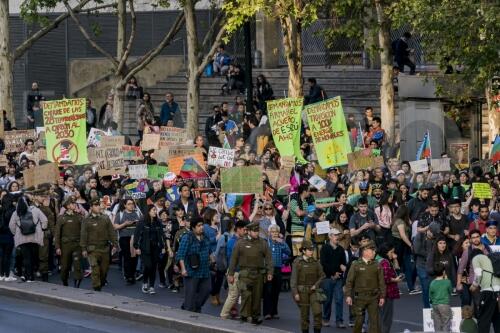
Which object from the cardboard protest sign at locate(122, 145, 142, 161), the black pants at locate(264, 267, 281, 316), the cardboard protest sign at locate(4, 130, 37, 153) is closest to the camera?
the black pants at locate(264, 267, 281, 316)

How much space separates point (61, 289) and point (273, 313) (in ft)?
13.2

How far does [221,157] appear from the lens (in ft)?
96.9

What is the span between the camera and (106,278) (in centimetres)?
2709

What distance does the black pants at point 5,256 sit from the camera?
26.5 meters

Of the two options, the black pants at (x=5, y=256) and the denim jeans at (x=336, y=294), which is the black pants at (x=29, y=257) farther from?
the denim jeans at (x=336, y=294)

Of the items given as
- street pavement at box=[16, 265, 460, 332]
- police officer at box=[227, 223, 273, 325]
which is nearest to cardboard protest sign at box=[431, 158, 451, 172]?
street pavement at box=[16, 265, 460, 332]

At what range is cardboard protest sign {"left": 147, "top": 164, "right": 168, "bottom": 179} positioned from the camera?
96.5 ft

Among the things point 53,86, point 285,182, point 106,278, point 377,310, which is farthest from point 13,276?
point 53,86

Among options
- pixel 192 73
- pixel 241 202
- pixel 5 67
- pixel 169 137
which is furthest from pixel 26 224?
pixel 5 67

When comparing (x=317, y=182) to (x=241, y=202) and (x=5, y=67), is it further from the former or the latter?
(x=5, y=67)

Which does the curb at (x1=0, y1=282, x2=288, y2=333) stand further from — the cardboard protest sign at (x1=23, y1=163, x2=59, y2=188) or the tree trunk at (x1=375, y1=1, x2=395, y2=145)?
the tree trunk at (x1=375, y1=1, x2=395, y2=145)

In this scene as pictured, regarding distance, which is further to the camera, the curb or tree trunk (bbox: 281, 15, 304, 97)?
tree trunk (bbox: 281, 15, 304, 97)

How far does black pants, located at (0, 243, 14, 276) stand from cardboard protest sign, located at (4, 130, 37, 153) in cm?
863

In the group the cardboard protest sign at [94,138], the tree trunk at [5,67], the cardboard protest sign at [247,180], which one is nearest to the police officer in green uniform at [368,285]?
the cardboard protest sign at [247,180]
